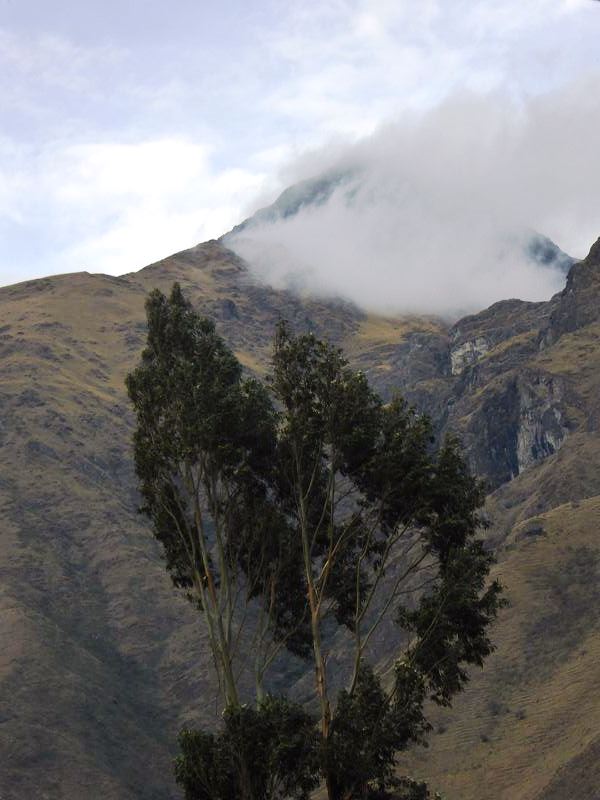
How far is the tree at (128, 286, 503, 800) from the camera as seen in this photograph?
118ft

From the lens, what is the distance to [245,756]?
32.9 metres

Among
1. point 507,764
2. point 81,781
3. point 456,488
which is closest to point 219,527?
point 456,488

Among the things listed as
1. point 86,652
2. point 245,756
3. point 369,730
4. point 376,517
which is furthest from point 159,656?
point 245,756

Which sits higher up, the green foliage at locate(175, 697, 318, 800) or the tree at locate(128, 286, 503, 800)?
the tree at locate(128, 286, 503, 800)

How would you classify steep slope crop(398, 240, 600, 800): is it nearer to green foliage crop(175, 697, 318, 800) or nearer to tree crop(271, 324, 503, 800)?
tree crop(271, 324, 503, 800)

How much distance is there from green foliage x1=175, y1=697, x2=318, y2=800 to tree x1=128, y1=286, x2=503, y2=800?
1.50 meters

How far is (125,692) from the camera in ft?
497

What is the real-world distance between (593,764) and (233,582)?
223 ft

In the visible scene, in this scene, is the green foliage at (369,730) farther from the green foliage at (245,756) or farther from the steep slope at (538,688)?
the steep slope at (538,688)

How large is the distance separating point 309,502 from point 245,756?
9.71m

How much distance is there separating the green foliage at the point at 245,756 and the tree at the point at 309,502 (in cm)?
150

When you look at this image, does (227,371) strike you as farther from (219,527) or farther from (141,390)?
(219,527)

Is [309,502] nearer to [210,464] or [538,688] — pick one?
[210,464]

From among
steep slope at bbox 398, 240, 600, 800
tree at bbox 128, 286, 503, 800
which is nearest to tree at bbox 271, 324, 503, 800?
tree at bbox 128, 286, 503, 800
